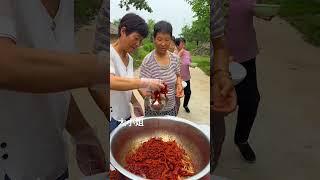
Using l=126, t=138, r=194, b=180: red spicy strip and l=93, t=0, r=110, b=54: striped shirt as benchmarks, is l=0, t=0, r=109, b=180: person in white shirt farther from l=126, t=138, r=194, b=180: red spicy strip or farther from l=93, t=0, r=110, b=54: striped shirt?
l=126, t=138, r=194, b=180: red spicy strip

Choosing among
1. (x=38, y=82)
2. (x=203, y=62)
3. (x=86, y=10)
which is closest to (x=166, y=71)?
(x=203, y=62)

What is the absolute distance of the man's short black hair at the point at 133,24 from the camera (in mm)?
984

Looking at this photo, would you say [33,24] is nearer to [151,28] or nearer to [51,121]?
[51,121]

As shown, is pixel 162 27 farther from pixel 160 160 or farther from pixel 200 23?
pixel 160 160

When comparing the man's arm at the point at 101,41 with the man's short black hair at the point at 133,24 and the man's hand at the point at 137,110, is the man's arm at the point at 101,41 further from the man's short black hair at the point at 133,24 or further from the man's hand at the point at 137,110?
the man's hand at the point at 137,110

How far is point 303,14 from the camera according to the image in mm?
789

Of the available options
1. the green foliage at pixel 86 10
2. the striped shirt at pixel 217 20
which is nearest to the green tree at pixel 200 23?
the striped shirt at pixel 217 20

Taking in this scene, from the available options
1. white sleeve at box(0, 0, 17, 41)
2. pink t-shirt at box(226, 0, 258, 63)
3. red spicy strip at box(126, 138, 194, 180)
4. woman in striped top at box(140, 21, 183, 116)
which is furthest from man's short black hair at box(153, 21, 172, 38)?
white sleeve at box(0, 0, 17, 41)

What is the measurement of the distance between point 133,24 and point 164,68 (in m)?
0.21

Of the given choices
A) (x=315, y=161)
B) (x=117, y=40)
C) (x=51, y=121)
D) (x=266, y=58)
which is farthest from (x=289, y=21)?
(x=51, y=121)

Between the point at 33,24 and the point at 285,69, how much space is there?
623 millimetres

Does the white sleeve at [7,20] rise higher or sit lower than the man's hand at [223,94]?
higher

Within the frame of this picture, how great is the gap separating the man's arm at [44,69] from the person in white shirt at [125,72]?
326 mm

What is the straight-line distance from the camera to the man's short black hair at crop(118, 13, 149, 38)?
3.23ft
